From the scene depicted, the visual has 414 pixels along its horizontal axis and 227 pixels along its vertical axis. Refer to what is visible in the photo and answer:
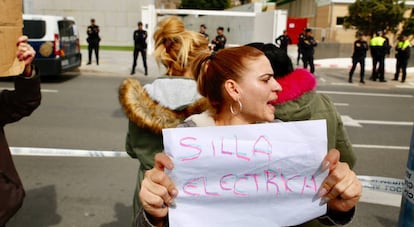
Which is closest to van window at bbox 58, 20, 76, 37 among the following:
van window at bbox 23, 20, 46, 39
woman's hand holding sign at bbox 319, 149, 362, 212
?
van window at bbox 23, 20, 46, 39

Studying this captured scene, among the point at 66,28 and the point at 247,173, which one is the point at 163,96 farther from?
the point at 66,28

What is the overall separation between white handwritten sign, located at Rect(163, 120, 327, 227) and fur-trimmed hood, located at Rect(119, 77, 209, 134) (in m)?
0.63

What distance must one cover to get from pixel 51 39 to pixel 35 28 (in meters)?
0.47

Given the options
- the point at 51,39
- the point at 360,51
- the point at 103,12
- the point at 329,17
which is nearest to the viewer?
the point at 51,39

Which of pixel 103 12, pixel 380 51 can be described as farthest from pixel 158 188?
pixel 103 12

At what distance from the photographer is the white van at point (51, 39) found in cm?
1151

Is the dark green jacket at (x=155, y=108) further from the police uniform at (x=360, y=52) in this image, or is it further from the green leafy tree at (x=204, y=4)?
the green leafy tree at (x=204, y=4)

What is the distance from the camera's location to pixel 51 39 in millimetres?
11680

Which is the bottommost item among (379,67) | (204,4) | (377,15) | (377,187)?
(377,187)

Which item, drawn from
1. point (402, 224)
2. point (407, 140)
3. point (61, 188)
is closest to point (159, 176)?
point (402, 224)

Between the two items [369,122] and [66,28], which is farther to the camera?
[66,28]

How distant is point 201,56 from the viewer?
1.67m

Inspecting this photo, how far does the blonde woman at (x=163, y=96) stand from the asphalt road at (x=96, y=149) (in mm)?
2029

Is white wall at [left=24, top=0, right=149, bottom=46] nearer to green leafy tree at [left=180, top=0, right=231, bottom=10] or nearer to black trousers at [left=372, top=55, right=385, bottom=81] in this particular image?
black trousers at [left=372, top=55, right=385, bottom=81]
